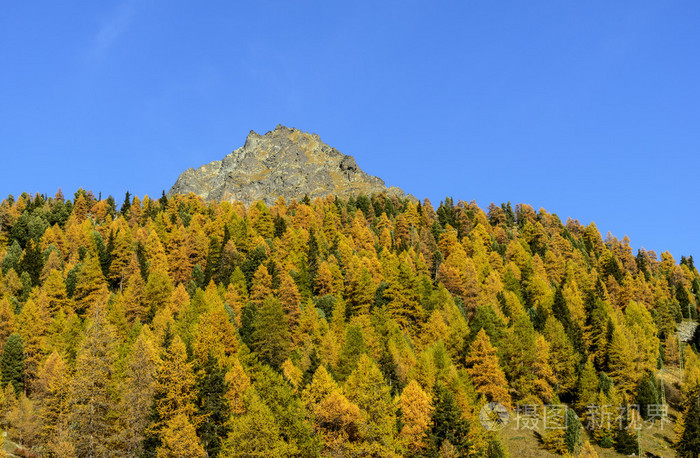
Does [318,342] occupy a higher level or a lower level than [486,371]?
higher

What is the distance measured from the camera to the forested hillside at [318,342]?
45562mm

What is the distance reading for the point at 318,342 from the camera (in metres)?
68.6

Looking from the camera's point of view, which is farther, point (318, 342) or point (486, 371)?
point (318, 342)

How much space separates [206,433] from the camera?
149 ft

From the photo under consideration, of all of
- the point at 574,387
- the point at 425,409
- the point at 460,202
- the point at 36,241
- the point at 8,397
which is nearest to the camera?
the point at 425,409

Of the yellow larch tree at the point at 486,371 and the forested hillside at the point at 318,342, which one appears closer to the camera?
the forested hillside at the point at 318,342

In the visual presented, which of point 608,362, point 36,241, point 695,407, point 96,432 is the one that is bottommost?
point 96,432

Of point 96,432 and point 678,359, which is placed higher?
point 678,359

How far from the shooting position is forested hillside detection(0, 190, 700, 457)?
45.6 meters

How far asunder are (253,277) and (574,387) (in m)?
47.2

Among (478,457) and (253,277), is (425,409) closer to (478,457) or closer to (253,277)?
(478,457)

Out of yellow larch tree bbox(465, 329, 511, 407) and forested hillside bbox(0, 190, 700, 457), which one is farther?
yellow larch tree bbox(465, 329, 511, 407)

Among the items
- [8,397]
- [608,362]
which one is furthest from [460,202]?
[8,397]

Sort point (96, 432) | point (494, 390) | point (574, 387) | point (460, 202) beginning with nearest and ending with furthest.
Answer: point (96, 432) < point (494, 390) < point (574, 387) < point (460, 202)
